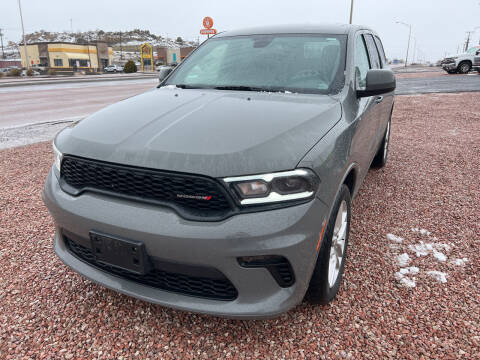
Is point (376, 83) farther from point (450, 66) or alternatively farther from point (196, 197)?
point (450, 66)

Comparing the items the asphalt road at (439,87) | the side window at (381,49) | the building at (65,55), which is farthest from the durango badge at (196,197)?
the building at (65,55)

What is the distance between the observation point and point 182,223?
5.67ft

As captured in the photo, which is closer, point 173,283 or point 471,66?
point 173,283

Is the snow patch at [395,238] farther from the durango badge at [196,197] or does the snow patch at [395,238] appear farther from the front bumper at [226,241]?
the durango badge at [196,197]

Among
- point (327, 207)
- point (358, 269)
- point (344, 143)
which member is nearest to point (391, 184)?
point (358, 269)

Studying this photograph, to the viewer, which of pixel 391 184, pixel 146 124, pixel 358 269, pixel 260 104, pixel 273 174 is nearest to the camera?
pixel 273 174

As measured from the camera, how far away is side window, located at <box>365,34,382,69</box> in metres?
3.78

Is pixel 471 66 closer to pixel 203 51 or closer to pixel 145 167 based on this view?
pixel 203 51

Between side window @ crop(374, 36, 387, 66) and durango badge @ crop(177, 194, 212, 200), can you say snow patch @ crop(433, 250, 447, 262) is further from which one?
side window @ crop(374, 36, 387, 66)

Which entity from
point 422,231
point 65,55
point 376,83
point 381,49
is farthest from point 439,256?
point 65,55

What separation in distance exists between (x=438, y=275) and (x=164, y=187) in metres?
2.09

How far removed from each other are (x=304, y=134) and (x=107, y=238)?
113cm

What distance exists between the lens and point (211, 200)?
1.74 meters

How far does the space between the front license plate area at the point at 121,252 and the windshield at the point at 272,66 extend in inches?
58.9
